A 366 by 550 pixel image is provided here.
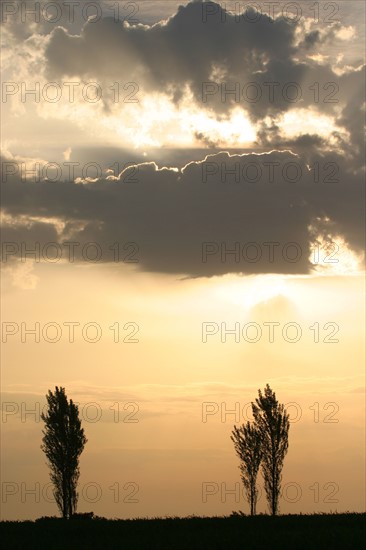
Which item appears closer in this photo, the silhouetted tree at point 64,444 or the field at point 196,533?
the field at point 196,533

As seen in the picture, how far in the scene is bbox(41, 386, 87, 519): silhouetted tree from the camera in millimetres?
63375

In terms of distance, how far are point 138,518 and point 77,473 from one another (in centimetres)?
1954

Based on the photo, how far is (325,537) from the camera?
34.4m

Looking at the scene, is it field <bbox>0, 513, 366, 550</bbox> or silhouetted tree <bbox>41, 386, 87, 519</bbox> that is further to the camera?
silhouetted tree <bbox>41, 386, 87, 519</bbox>

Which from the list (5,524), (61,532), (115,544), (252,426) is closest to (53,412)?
(252,426)

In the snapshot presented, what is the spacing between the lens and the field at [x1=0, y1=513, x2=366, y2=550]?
33781mm

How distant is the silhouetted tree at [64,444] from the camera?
208 ft

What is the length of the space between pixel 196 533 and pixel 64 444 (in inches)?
1157

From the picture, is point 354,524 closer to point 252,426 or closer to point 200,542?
point 200,542

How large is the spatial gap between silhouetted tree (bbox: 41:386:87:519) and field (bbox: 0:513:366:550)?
59.5 ft

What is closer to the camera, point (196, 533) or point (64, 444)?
point (196, 533)

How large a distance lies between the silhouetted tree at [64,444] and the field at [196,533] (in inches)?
714

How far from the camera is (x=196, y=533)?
3697cm

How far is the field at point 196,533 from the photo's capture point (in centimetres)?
3378
